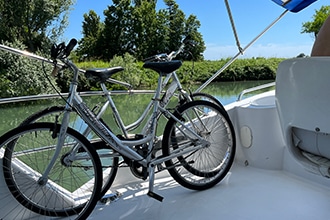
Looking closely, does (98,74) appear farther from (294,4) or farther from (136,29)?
(136,29)

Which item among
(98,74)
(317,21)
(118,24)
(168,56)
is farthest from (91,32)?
(98,74)

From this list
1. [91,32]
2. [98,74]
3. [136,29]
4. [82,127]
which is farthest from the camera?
[91,32]

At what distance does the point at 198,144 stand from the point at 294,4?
1302 mm

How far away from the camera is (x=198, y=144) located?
189 cm

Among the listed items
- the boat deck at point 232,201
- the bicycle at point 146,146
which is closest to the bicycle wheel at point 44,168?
the bicycle at point 146,146

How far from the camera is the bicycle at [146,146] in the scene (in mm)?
1428

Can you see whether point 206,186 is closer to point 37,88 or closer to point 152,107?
point 152,107

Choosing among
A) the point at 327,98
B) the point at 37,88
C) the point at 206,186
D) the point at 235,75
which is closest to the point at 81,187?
the point at 206,186

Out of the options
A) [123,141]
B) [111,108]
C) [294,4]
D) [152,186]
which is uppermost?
[294,4]

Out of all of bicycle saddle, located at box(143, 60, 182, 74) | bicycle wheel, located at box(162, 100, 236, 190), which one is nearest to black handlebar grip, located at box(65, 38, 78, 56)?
bicycle saddle, located at box(143, 60, 182, 74)

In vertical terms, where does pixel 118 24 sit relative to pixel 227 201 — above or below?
above

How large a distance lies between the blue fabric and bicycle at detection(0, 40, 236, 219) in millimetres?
1050

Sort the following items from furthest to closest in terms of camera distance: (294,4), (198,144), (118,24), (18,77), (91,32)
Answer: (91,32) → (118,24) → (18,77) → (294,4) → (198,144)

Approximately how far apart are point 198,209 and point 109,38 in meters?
21.8
